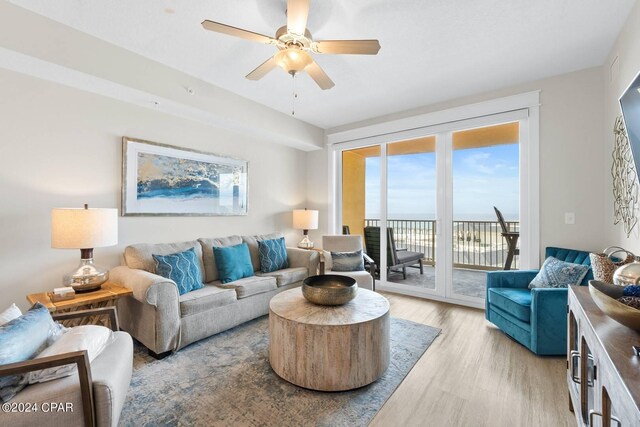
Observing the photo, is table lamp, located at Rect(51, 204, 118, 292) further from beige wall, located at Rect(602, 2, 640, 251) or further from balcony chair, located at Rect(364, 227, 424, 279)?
beige wall, located at Rect(602, 2, 640, 251)

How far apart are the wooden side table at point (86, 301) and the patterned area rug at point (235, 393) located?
0.51 meters

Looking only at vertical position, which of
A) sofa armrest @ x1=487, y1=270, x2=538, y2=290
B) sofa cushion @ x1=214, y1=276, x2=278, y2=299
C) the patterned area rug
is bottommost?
the patterned area rug

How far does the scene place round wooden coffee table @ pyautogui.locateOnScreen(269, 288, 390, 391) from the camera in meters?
1.86

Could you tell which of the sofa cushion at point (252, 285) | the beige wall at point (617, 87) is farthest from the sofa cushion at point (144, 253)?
the beige wall at point (617, 87)

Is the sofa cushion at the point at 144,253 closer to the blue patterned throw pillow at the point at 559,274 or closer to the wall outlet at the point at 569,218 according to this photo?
the blue patterned throw pillow at the point at 559,274

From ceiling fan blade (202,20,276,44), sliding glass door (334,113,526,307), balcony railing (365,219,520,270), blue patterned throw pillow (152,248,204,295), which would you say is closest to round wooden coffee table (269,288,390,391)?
blue patterned throw pillow (152,248,204,295)

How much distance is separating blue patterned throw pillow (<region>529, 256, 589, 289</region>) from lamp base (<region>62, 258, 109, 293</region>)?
13.1 ft

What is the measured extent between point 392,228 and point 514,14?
2919mm

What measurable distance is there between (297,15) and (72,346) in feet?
7.22

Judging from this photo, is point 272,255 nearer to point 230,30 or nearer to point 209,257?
point 209,257

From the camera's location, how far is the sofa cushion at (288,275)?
3.45 m

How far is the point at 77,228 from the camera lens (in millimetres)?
2178

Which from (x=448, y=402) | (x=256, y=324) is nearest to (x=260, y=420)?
(x=448, y=402)

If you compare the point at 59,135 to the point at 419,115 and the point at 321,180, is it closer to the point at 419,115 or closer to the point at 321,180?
the point at 321,180
